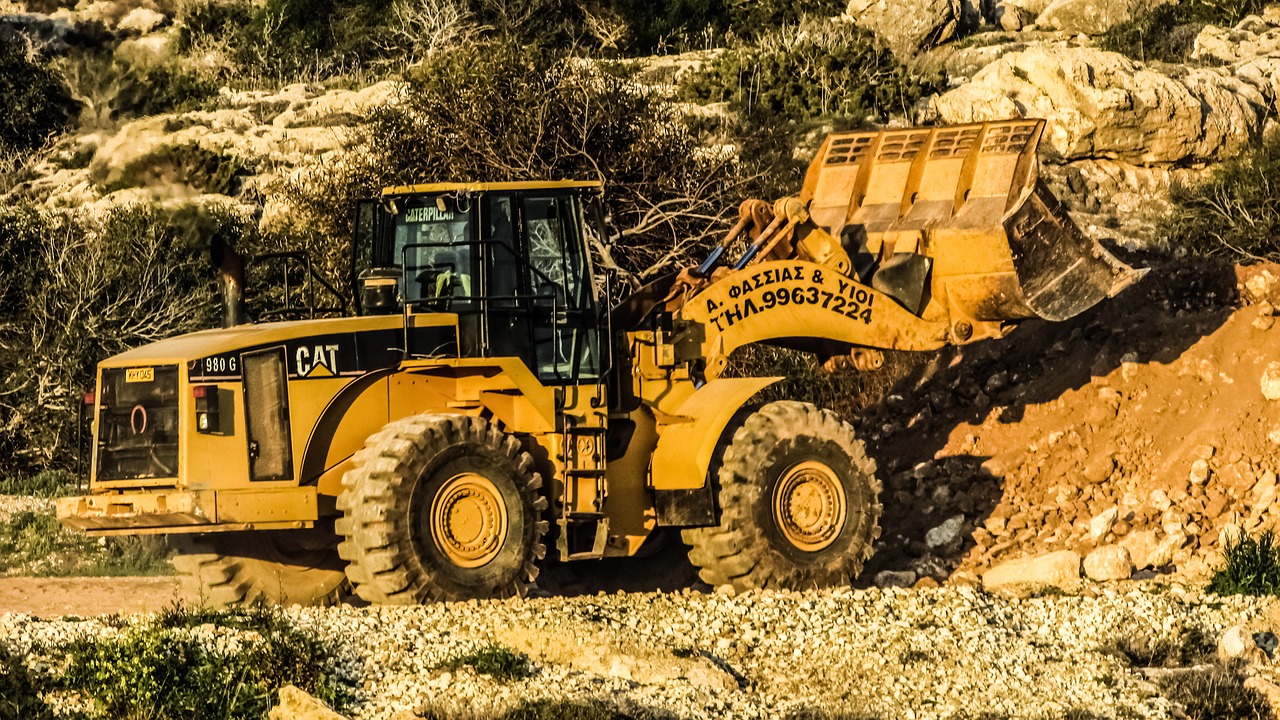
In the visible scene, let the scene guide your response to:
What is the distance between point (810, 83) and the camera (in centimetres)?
3453

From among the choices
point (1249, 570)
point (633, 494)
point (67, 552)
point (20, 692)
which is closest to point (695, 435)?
point (633, 494)

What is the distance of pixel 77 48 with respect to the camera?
51.2 metres

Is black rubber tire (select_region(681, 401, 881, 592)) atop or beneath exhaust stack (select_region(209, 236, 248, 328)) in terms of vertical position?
→ beneath

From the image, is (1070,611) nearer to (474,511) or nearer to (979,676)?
(979,676)

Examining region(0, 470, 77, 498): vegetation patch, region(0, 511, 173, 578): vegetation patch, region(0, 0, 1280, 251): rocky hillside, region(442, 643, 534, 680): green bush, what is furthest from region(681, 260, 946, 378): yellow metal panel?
region(0, 470, 77, 498): vegetation patch

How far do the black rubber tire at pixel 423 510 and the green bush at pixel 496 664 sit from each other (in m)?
1.64

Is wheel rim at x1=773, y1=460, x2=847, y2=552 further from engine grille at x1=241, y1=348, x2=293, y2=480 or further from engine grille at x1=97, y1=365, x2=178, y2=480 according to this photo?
engine grille at x1=97, y1=365, x2=178, y2=480

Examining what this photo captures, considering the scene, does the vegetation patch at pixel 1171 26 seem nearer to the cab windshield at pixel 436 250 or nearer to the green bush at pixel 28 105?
the green bush at pixel 28 105

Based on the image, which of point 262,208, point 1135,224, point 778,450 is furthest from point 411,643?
point 262,208

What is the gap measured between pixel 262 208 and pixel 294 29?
15833 mm

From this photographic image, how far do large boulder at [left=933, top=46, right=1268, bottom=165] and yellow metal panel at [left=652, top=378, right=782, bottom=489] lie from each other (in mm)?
14208

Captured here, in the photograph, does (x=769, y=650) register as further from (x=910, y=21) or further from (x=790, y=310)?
(x=910, y=21)

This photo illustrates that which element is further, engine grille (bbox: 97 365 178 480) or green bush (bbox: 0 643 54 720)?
engine grille (bbox: 97 365 178 480)

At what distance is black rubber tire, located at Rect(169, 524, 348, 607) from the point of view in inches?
531
